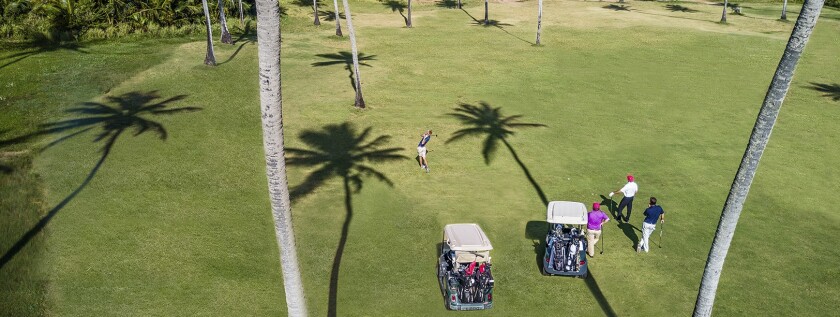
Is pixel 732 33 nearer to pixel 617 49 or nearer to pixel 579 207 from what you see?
pixel 617 49

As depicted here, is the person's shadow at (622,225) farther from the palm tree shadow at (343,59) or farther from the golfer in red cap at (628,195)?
the palm tree shadow at (343,59)

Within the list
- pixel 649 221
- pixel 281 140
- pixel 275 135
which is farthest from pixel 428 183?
pixel 275 135

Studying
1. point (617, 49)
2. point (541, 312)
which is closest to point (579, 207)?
point (541, 312)

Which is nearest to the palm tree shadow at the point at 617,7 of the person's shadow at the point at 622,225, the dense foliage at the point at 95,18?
the dense foliage at the point at 95,18

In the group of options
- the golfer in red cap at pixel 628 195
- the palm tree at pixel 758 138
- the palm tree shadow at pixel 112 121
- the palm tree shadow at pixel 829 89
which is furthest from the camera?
the palm tree shadow at pixel 829 89

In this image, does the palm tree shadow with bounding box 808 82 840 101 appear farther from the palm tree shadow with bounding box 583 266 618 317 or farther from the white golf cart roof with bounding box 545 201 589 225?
the palm tree shadow with bounding box 583 266 618 317

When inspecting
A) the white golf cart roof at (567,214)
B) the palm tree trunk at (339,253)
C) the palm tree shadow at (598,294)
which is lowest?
the palm tree shadow at (598,294)
